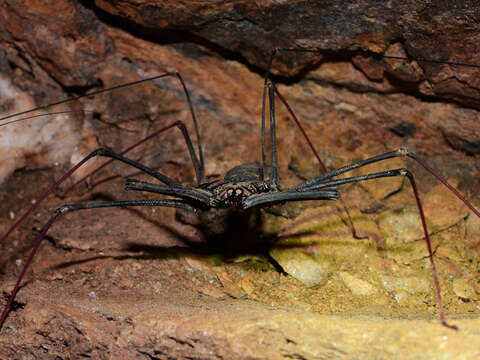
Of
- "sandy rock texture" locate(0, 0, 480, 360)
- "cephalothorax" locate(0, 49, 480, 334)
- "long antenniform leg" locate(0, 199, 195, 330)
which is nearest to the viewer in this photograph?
"sandy rock texture" locate(0, 0, 480, 360)

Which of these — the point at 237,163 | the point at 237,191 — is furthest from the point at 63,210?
the point at 237,163

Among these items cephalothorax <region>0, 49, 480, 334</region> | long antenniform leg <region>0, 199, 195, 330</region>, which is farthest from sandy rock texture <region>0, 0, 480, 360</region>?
cephalothorax <region>0, 49, 480, 334</region>

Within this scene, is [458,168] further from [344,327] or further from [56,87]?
[56,87]

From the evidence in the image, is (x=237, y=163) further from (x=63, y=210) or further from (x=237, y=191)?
(x=63, y=210)

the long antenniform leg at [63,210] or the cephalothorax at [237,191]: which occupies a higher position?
the cephalothorax at [237,191]

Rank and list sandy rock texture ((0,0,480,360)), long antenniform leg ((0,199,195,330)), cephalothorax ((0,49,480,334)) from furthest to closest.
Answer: cephalothorax ((0,49,480,334))
long antenniform leg ((0,199,195,330))
sandy rock texture ((0,0,480,360))

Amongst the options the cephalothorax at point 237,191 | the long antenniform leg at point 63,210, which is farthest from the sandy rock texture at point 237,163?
the cephalothorax at point 237,191

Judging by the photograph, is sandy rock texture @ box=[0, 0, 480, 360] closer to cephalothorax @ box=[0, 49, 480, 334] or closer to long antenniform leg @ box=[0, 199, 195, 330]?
long antenniform leg @ box=[0, 199, 195, 330]

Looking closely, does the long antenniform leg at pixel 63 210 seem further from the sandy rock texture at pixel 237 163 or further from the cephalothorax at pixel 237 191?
the sandy rock texture at pixel 237 163
